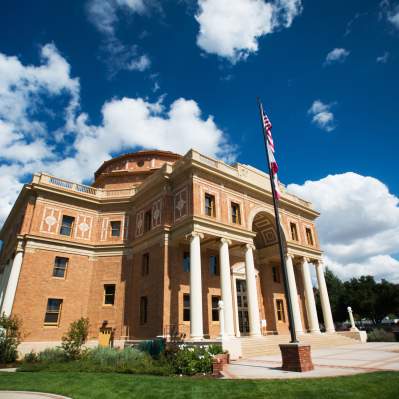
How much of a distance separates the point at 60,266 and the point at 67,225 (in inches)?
144

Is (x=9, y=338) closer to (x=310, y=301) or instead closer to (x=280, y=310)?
(x=280, y=310)

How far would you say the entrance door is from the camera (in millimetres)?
27272

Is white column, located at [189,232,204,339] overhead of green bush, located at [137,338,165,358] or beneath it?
overhead

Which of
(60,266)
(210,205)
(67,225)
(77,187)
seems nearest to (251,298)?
(210,205)

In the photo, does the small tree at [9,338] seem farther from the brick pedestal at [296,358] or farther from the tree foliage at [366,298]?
the tree foliage at [366,298]

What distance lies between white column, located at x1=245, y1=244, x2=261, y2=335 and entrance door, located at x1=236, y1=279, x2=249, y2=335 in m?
4.90

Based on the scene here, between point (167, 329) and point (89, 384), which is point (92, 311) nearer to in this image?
point (167, 329)

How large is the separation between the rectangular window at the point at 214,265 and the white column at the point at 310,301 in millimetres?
9518

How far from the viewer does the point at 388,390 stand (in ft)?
25.6

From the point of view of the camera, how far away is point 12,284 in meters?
23.1

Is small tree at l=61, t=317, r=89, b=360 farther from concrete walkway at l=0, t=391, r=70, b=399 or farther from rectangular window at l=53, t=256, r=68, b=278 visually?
concrete walkway at l=0, t=391, r=70, b=399

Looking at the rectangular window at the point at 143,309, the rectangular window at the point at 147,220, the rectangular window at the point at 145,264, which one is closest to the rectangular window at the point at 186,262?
the rectangular window at the point at 145,264

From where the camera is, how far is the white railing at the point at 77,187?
27.0m

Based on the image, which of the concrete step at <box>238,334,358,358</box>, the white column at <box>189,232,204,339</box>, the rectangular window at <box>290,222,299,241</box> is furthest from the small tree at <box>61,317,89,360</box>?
the rectangular window at <box>290,222,299,241</box>
